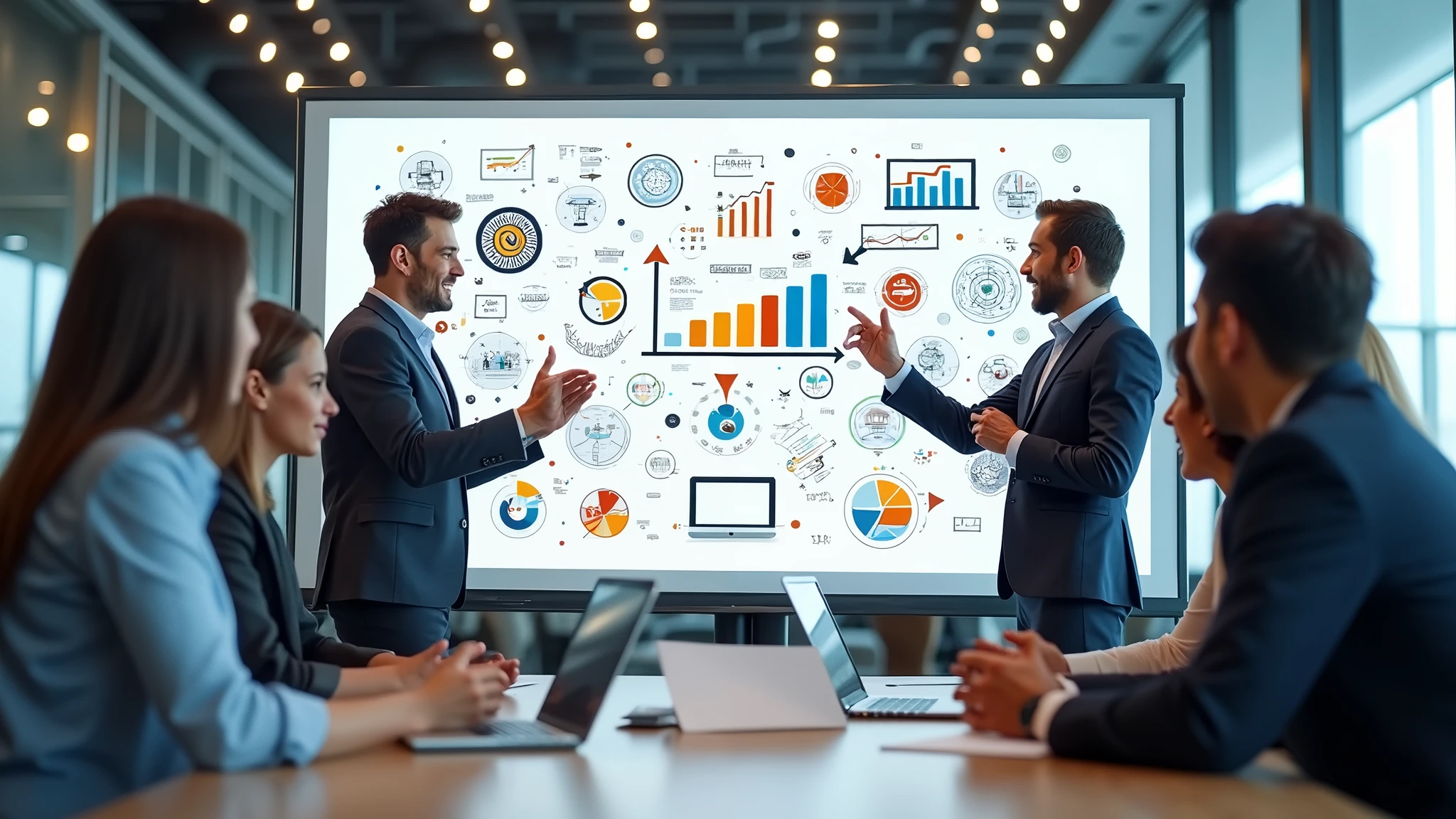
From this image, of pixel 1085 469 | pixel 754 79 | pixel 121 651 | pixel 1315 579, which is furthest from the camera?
pixel 754 79

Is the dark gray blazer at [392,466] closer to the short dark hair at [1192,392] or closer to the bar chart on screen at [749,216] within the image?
the bar chart on screen at [749,216]

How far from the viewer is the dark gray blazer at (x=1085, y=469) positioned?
290 cm

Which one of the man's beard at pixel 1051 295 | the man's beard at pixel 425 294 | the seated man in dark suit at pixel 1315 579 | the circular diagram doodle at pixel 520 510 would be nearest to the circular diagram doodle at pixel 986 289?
the man's beard at pixel 1051 295

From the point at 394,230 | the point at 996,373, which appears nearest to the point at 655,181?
the point at 394,230

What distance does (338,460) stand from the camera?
9.97ft

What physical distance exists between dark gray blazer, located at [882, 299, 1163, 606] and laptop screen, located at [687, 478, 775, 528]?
0.82 meters

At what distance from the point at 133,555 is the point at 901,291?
2.79 m

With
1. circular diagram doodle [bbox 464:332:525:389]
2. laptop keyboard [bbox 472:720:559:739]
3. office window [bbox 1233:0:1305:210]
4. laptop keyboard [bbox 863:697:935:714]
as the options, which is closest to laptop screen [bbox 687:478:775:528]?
A: circular diagram doodle [bbox 464:332:525:389]

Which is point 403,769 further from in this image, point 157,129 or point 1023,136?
point 157,129

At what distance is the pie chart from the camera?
379cm

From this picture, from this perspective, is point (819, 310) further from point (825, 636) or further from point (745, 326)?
point (825, 636)

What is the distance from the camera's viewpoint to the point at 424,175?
12.8ft

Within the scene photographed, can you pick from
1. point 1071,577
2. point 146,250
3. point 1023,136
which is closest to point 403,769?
point 146,250

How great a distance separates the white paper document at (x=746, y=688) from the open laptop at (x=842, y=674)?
46mm
